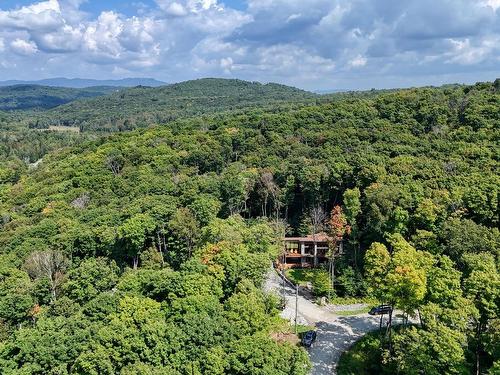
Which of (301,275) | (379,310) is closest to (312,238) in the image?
(301,275)

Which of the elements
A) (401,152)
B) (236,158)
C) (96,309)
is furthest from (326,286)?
(236,158)

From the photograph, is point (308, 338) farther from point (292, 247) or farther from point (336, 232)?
point (292, 247)

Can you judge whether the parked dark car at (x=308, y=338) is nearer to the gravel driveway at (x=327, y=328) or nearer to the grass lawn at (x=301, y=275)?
the gravel driveway at (x=327, y=328)

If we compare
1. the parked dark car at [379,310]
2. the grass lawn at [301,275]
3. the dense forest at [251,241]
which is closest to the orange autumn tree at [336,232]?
the dense forest at [251,241]

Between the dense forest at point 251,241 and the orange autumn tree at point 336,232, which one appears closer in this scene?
the dense forest at point 251,241

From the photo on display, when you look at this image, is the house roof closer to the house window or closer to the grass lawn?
the house window

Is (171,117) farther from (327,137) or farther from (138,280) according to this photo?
(138,280)

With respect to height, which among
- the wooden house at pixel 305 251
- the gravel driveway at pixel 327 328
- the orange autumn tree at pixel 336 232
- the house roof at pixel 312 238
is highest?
the orange autumn tree at pixel 336 232
